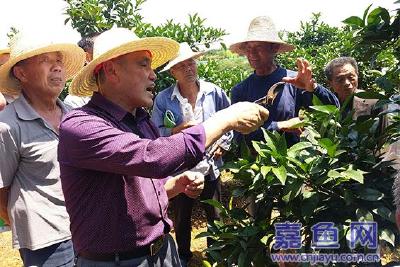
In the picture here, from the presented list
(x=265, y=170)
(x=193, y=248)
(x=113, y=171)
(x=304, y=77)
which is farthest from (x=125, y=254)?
(x=193, y=248)

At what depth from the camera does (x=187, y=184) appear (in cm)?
190

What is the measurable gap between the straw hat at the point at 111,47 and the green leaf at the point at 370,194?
1084mm

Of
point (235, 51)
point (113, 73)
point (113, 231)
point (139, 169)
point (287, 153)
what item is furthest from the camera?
point (235, 51)

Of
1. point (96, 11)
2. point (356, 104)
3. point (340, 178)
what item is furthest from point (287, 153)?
point (96, 11)

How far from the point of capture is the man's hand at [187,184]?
6.16 ft

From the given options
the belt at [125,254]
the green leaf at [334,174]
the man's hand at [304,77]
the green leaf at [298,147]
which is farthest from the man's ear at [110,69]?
the man's hand at [304,77]

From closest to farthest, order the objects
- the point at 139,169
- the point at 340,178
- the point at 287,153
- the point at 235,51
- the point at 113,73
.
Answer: the point at 139,169 < the point at 113,73 < the point at 340,178 < the point at 287,153 < the point at 235,51

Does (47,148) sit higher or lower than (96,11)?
lower

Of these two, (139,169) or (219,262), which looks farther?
(219,262)

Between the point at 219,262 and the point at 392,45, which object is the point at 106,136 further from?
the point at 392,45

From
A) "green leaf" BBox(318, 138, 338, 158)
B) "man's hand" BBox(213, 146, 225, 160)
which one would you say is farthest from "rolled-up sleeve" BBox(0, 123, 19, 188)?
"man's hand" BBox(213, 146, 225, 160)

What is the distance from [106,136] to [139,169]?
0.53ft

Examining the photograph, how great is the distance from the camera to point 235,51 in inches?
135

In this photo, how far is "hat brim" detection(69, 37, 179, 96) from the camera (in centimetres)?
159
